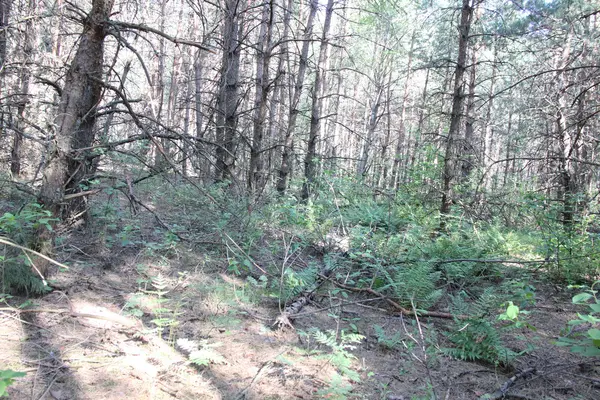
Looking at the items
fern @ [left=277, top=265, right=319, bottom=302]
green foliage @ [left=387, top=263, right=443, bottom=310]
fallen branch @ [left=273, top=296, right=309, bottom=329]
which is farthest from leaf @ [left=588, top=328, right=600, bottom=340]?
fern @ [left=277, top=265, right=319, bottom=302]

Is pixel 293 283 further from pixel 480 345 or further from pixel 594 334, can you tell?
pixel 594 334

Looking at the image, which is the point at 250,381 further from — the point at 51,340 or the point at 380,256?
the point at 380,256

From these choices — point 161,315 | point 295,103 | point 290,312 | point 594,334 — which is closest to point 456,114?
point 295,103

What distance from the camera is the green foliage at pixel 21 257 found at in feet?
10.5

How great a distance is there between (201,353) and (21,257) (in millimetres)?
1797

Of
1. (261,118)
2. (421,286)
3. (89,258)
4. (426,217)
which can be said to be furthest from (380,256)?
(89,258)

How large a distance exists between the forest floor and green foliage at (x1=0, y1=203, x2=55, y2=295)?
13 centimetres

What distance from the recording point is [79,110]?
3600 millimetres

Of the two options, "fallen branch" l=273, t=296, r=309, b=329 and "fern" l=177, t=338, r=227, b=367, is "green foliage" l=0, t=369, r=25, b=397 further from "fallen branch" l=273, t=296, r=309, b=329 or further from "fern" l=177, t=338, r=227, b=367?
"fallen branch" l=273, t=296, r=309, b=329

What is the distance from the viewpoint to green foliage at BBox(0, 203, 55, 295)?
3215mm

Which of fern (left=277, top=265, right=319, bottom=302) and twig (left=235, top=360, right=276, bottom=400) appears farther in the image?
fern (left=277, top=265, right=319, bottom=302)

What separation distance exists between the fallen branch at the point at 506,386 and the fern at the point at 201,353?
1.97 metres

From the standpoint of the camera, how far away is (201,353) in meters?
2.79

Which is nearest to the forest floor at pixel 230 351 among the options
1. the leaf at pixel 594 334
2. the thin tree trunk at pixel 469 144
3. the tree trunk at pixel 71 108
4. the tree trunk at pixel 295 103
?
the tree trunk at pixel 71 108
